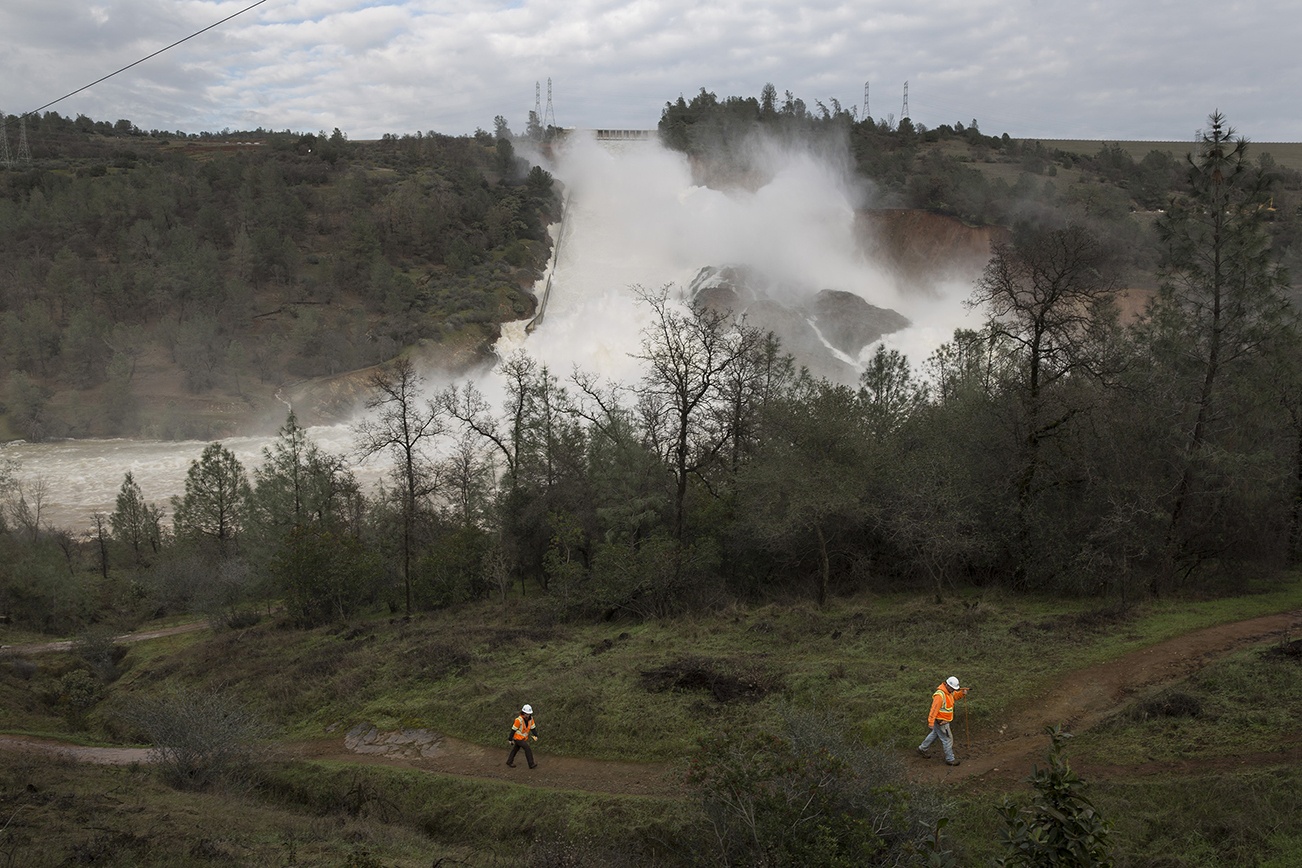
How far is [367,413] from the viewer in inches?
2028

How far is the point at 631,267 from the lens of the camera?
6488 cm

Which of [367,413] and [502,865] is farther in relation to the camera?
[367,413]

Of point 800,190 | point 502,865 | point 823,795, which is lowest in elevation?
point 502,865

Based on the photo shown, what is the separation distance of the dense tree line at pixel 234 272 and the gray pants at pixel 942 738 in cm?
4766

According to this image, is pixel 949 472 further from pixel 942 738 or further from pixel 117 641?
pixel 117 641

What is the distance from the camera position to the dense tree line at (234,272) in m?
53.8

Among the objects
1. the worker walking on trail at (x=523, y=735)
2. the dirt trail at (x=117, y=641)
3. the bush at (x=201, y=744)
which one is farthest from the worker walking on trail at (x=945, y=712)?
the dirt trail at (x=117, y=641)

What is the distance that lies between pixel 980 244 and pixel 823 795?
57.5 meters

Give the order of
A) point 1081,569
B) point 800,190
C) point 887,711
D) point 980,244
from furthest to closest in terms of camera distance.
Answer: point 800,190, point 980,244, point 1081,569, point 887,711

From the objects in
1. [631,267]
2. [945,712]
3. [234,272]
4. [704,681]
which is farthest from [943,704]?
[234,272]

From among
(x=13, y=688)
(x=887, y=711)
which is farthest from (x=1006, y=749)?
(x=13, y=688)

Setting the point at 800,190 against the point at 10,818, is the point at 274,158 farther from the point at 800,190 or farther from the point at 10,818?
the point at 10,818

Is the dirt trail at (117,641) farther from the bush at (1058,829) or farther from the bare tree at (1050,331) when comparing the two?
the bush at (1058,829)

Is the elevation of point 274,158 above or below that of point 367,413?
above
